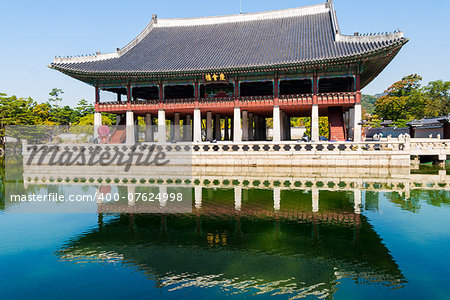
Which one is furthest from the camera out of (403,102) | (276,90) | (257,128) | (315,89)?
(403,102)

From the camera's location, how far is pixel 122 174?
78.6ft

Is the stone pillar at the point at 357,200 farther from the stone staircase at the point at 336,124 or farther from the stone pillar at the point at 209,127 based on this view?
the stone pillar at the point at 209,127

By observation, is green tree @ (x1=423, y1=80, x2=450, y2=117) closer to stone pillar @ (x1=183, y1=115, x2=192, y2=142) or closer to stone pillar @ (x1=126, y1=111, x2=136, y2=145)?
stone pillar @ (x1=183, y1=115, x2=192, y2=142)

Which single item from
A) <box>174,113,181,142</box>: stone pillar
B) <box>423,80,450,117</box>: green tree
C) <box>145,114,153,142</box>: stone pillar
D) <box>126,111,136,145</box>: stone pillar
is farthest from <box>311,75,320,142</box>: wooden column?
<box>423,80,450,117</box>: green tree

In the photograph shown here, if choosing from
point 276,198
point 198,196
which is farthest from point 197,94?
point 276,198

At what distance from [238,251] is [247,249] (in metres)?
0.29

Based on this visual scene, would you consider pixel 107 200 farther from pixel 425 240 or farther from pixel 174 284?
pixel 425 240

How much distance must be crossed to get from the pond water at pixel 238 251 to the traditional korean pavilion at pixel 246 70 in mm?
16403

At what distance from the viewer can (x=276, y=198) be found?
14.7 metres

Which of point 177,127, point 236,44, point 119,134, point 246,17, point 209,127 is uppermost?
point 246,17

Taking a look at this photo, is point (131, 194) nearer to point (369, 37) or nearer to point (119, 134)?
point (119, 134)

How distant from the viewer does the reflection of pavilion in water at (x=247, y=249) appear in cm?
660

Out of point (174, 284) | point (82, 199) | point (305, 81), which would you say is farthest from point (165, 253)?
point (305, 81)

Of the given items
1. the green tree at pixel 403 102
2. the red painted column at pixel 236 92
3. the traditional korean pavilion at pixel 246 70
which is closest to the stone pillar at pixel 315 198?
the traditional korean pavilion at pixel 246 70
